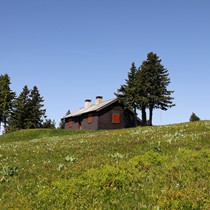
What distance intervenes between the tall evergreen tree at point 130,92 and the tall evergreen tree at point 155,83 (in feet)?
9.06

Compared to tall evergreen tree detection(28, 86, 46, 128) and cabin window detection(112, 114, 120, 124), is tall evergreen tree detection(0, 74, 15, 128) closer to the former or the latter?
tall evergreen tree detection(28, 86, 46, 128)

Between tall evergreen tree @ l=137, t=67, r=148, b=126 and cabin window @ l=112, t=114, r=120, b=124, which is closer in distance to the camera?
tall evergreen tree @ l=137, t=67, r=148, b=126

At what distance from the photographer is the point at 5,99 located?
8200 cm

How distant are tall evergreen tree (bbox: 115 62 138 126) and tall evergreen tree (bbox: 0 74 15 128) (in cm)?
3138

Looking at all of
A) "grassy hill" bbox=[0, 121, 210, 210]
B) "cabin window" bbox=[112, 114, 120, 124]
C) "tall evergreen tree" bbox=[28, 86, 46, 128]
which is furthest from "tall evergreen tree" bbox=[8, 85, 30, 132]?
"grassy hill" bbox=[0, 121, 210, 210]

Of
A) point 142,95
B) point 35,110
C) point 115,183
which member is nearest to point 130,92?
point 142,95

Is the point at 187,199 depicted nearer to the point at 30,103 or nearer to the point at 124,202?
the point at 124,202

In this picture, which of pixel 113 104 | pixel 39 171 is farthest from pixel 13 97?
pixel 39 171

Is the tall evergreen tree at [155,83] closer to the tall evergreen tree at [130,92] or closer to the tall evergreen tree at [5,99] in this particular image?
the tall evergreen tree at [130,92]

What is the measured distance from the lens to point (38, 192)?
9.00m

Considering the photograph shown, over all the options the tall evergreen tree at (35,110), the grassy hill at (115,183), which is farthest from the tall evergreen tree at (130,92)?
the grassy hill at (115,183)

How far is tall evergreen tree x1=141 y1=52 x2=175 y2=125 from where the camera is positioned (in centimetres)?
6706

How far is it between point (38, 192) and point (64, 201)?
1.11m

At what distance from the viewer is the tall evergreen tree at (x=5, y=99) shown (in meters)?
81.6
